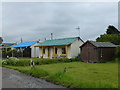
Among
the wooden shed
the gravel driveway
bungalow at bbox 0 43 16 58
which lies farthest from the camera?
bungalow at bbox 0 43 16 58

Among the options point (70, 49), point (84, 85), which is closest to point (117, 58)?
point (84, 85)

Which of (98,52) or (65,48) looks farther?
(65,48)

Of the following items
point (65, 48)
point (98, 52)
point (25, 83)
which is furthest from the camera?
point (65, 48)

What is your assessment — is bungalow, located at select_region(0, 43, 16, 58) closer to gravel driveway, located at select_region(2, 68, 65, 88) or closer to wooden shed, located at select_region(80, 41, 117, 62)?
wooden shed, located at select_region(80, 41, 117, 62)

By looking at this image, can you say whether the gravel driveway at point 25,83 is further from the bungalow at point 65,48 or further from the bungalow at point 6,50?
→ the bungalow at point 6,50

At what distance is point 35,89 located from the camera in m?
8.33

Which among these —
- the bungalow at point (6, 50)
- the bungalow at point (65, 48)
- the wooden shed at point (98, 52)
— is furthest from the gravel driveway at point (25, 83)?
the bungalow at point (6, 50)

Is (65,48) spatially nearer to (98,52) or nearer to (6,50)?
(98,52)

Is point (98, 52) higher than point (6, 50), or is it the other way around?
point (98, 52)

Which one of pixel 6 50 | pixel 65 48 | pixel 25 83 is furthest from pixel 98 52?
pixel 6 50

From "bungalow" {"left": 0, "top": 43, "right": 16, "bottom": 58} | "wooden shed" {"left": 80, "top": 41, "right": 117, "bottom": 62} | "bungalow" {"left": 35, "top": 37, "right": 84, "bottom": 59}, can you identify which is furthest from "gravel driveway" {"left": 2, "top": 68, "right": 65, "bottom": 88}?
"bungalow" {"left": 0, "top": 43, "right": 16, "bottom": 58}

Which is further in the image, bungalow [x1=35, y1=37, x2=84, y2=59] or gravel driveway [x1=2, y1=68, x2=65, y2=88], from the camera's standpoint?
bungalow [x1=35, y1=37, x2=84, y2=59]

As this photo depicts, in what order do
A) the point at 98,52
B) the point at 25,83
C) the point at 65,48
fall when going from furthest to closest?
the point at 65,48, the point at 98,52, the point at 25,83

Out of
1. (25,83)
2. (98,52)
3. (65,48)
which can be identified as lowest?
(25,83)
